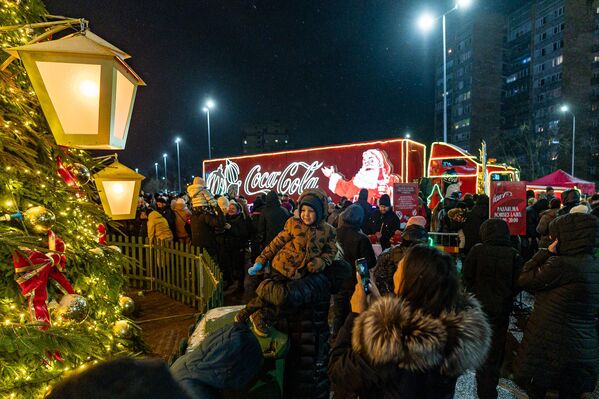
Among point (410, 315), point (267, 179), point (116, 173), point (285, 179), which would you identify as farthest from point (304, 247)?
point (267, 179)

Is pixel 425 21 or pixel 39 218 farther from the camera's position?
pixel 425 21

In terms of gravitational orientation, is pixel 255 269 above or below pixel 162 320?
above

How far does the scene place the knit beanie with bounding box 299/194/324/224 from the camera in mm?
3656

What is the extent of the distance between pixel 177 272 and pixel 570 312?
6.80 metres

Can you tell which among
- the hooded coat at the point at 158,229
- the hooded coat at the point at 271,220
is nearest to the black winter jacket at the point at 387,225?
the hooded coat at the point at 271,220

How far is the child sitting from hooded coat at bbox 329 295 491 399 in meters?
1.54

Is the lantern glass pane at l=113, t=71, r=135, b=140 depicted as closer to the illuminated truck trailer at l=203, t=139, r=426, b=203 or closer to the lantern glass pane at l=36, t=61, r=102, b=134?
the lantern glass pane at l=36, t=61, r=102, b=134

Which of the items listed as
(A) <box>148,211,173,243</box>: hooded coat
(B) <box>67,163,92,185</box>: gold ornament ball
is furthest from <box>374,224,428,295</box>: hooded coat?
(A) <box>148,211,173,243</box>: hooded coat

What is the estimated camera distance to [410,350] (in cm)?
165

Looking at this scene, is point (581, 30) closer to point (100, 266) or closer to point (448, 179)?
point (448, 179)

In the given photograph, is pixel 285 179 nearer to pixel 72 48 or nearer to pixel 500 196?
pixel 500 196

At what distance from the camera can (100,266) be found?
311 centimetres

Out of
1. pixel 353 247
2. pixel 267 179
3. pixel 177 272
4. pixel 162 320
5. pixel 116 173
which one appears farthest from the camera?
pixel 267 179

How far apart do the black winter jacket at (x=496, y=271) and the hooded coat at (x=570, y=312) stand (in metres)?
0.67
